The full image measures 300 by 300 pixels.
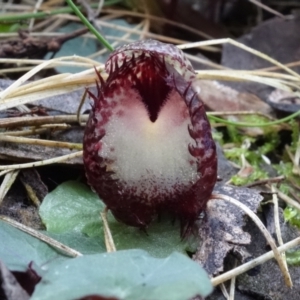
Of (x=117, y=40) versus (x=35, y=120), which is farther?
(x=117, y=40)

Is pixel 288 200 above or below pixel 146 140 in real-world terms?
below

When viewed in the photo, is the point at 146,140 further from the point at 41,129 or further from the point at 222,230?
the point at 41,129

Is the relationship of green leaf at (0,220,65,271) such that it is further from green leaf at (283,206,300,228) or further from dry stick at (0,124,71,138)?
green leaf at (283,206,300,228)

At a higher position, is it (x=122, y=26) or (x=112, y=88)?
(x=112, y=88)

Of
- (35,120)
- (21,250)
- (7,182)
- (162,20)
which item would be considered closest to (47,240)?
(21,250)

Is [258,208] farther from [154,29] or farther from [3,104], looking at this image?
[154,29]

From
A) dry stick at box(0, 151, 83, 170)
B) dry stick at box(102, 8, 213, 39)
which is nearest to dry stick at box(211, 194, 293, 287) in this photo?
dry stick at box(0, 151, 83, 170)

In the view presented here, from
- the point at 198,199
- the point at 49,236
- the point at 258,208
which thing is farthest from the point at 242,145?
the point at 49,236

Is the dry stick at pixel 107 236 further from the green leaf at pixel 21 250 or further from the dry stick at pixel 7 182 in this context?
the dry stick at pixel 7 182

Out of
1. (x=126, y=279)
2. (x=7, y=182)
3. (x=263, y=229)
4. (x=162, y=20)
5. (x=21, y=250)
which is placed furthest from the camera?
(x=162, y=20)
